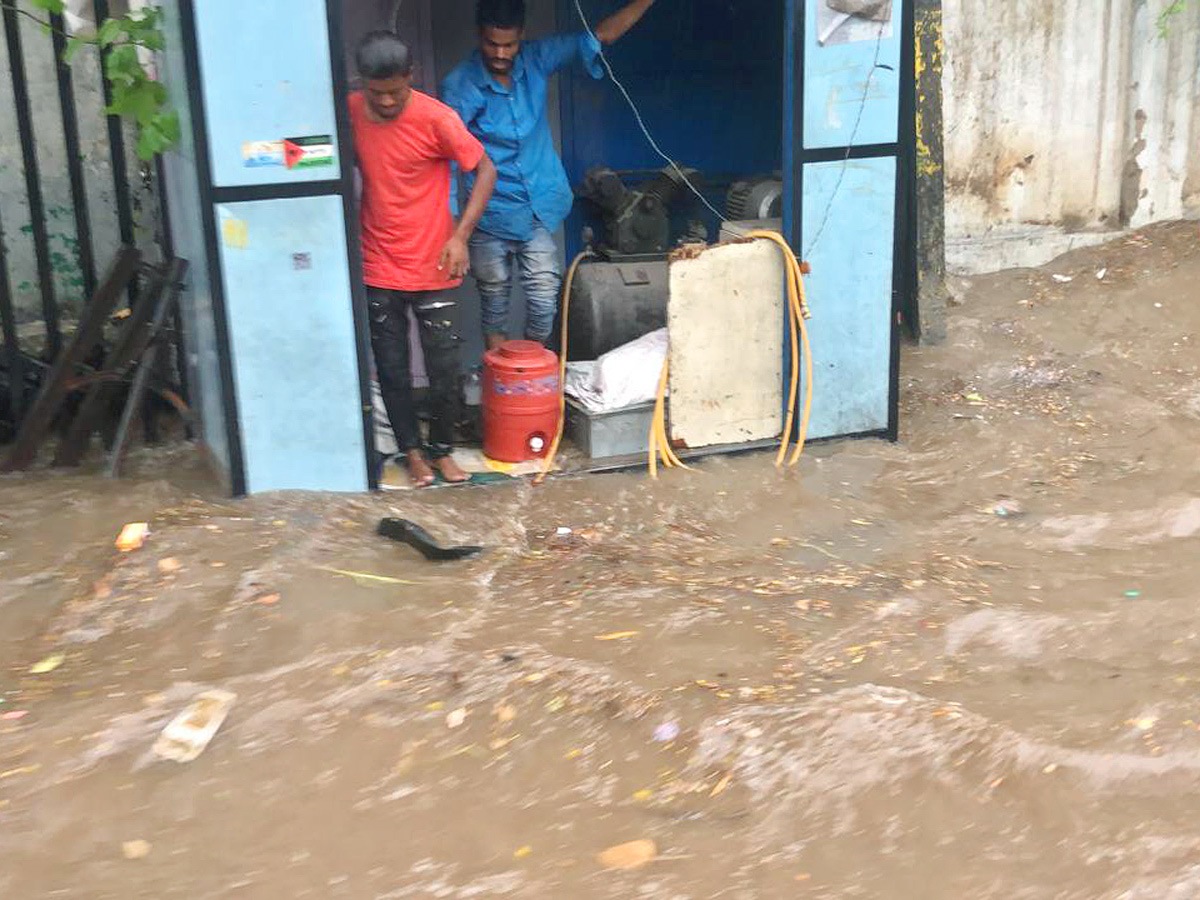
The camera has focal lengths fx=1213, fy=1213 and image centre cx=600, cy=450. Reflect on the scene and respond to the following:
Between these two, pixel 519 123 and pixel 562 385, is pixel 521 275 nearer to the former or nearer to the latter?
pixel 562 385

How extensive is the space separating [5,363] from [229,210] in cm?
188

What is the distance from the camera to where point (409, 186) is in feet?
16.7

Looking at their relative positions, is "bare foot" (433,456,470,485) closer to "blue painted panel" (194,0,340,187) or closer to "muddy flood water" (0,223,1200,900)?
"muddy flood water" (0,223,1200,900)

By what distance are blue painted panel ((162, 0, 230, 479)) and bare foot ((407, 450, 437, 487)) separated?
777 mm

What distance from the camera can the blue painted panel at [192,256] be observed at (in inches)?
189

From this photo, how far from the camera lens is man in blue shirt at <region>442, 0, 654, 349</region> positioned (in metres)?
5.56

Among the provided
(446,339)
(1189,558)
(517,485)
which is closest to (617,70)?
(446,339)

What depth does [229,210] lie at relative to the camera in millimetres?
4742

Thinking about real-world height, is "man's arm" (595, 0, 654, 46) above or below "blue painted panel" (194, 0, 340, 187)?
above

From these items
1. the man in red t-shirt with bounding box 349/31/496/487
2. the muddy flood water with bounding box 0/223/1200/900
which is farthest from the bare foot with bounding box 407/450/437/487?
the muddy flood water with bounding box 0/223/1200/900

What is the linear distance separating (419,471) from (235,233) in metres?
1.27

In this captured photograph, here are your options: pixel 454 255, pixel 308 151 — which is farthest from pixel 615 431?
pixel 308 151

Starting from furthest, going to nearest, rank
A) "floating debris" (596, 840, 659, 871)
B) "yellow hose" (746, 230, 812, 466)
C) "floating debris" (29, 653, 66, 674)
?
"yellow hose" (746, 230, 812, 466)
"floating debris" (29, 653, 66, 674)
"floating debris" (596, 840, 659, 871)

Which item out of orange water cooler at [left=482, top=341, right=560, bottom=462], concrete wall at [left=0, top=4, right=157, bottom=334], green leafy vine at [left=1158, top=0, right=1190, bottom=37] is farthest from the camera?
green leafy vine at [left=1158, top=0, right=1190, bottom=37]
